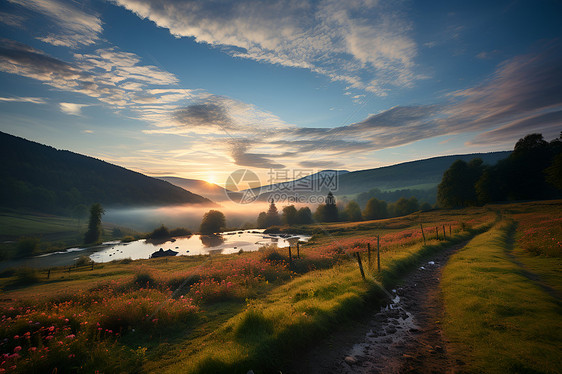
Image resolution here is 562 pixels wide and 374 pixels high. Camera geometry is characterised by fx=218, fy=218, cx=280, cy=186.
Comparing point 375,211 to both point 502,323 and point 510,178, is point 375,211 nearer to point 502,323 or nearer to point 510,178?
point 510,178

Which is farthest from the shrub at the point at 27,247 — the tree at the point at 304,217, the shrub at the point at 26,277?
the tree at the point at 304,217

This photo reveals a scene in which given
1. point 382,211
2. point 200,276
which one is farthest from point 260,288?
point 382,211

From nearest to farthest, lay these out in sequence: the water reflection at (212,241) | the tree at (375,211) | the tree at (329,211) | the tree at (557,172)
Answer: the tree at (557,172) → the water reflection at (212,241) → the tree at (375,211) → the tree at (329,211)

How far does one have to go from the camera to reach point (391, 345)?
8.20 metres

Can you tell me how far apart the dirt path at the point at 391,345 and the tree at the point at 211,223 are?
10459 centimetres

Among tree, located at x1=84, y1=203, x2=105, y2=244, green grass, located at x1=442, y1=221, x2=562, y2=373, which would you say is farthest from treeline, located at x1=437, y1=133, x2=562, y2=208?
tree, located at x1=84, y1=203, x2=105, y2=244

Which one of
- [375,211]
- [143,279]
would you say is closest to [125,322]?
[143,279]

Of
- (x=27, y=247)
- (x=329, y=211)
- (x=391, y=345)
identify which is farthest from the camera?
(x=329, y=211)

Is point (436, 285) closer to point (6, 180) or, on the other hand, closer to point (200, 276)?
point (200, 276)

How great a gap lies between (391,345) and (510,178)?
87339 millimetres

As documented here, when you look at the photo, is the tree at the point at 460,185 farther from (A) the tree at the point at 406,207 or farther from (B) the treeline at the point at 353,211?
(B) the treeline at the point at 353,211

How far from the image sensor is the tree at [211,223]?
107250mm

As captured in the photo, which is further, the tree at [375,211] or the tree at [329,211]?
the tree at [329,211]

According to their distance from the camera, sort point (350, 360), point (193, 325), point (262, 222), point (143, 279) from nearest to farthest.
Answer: point (350, 360) < point (193, 325) < point (143, 279) < point (262, 222)
